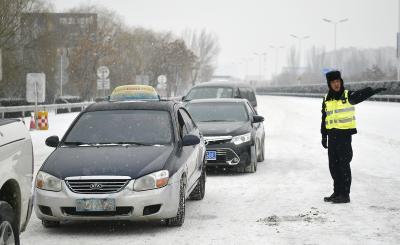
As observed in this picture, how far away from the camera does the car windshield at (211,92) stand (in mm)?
25833

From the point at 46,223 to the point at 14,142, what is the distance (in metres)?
2.74

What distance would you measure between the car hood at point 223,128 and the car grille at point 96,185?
5963 mm

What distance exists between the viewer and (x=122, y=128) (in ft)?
32.2

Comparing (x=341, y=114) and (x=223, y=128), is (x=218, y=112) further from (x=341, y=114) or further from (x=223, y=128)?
(x=341, y=114)

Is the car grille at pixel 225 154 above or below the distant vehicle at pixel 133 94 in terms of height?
below

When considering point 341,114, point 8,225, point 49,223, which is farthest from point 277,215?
point 8,225

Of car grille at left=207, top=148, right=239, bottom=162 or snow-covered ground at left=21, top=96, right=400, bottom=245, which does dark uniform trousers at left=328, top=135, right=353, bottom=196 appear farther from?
car grille at left=207, top=148, right=239, bottom=162

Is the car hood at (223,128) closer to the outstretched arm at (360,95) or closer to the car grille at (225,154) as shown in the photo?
the car grille at (225,154)

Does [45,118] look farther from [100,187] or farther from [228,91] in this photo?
[100,187]

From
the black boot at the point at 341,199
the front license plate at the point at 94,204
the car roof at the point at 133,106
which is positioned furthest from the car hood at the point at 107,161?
the black boot at the point at 341,199

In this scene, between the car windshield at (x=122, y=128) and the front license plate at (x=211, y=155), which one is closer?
the car windshield at (x=122, y=128)

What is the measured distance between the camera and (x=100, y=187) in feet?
27.0

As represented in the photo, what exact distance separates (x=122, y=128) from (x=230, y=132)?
15.6 ft

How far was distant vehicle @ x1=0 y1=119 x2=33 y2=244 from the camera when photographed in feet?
18.9
